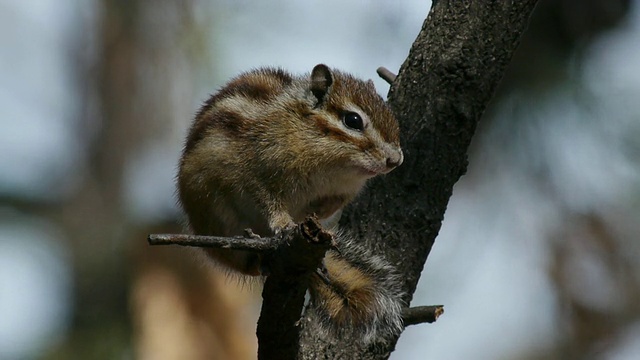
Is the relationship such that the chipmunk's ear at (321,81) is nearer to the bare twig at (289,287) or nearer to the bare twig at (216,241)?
the bare twig at (216,241)

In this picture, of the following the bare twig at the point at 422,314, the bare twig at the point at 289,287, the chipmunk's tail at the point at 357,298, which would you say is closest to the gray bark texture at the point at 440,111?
the chipmunk's tail at the point at 357,298

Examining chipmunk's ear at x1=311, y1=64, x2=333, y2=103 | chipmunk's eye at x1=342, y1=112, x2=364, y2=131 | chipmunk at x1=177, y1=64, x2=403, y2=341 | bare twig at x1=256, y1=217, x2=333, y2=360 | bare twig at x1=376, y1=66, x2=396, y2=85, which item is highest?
bare twig at x1=376, y1=66, x2=396, y2=85

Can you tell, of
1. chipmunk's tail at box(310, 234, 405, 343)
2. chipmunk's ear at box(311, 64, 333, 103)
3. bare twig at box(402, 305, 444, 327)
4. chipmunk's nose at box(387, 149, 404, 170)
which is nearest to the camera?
bare twig at box(402, 305, 444, 327)

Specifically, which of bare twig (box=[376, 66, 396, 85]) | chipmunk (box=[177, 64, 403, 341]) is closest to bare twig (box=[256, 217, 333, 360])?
chipmunk (box=[177, 64, 403, 341])

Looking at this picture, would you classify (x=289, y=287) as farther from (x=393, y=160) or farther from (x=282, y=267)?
(x=393, y=160)

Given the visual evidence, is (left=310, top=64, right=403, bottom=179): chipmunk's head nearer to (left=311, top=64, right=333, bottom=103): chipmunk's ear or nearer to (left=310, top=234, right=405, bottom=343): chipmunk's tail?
(left=311, top=64, right=333, bottom=103): chipmunk's ear

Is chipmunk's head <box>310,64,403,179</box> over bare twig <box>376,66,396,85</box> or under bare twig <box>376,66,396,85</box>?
under

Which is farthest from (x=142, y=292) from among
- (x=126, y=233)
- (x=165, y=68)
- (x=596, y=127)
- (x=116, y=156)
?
(x=596, y=127)

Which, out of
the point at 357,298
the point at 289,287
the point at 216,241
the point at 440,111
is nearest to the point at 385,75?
the point at 440,111
